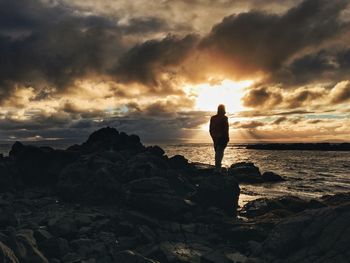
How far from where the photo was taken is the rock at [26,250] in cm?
1121

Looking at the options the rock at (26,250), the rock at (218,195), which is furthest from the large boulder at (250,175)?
the rock at (26,250)

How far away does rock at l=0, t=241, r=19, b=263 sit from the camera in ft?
32.7

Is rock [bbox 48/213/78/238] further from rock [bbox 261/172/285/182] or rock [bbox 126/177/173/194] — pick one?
rock [bbox 261/172/285/182]

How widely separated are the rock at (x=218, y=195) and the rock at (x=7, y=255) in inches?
403

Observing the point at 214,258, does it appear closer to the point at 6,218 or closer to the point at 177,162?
the point at 6,218

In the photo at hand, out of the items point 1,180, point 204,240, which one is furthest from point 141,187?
point 1,180

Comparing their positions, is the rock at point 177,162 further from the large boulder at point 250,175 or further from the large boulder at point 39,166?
the large boulder at point 39,166

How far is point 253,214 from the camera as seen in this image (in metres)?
20.0

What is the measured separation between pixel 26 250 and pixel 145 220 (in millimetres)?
5760

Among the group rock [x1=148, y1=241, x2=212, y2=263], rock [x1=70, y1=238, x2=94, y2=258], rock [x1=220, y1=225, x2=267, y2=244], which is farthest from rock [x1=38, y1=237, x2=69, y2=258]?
rock [x1=220, y1=225, x2=267, y2=244]

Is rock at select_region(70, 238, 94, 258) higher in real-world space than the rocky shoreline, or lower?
lower

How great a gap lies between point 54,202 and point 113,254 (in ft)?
32.2

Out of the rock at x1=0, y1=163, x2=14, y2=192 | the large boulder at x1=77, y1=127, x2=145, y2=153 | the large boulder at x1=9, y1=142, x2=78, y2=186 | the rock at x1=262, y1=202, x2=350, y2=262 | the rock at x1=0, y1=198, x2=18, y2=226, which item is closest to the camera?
the rock at x1=262, y1=202, x2=350, y2=262

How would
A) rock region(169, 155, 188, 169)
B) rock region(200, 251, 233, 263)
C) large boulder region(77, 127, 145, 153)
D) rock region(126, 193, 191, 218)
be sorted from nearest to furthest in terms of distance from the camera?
rock region(200, 251, 233, 263), rock region(126, 193, 191, 218), rock region(169, 155, 188, 169), large boulder region(77, 127, 145, 153)
